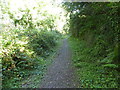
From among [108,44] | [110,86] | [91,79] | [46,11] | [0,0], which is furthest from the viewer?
[46,11]

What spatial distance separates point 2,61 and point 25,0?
Result: 851 centimetres

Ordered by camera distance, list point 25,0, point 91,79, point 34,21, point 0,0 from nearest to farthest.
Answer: point 91,79, point 0,0, point 25,0, point 34,21

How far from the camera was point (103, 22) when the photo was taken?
5824mm

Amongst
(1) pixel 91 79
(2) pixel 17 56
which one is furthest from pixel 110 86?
(2) pixel 17 56

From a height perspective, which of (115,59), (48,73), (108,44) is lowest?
(48,73)

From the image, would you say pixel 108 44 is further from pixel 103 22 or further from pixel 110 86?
pixel 110 86

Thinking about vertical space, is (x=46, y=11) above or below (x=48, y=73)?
Result: above

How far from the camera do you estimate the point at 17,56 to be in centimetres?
491

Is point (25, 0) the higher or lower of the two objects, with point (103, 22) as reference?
higher

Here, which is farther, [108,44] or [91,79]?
[108,44]

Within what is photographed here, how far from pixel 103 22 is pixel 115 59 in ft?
9.31

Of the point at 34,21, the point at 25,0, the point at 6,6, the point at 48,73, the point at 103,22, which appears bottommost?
the point at 48,73

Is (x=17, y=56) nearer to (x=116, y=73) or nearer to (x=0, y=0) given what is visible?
(x=116, y=73)

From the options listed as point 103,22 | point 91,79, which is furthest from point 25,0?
point 91,79
